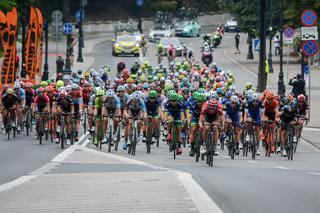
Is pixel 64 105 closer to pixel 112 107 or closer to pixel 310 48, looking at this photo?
pixel 112 107

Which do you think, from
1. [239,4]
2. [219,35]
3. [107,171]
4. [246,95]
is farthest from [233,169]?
[219,35]

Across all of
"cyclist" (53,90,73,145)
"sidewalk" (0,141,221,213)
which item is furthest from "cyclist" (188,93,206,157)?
"cyclist" (53,90,73,145)

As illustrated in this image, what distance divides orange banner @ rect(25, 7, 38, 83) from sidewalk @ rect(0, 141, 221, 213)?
27601 millimetres

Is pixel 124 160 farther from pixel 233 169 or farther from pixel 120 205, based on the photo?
pixel 120 205

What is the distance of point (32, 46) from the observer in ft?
170

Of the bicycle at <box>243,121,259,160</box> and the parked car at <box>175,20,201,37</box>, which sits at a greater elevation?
the parked car at <box>175,20,201,37</box>

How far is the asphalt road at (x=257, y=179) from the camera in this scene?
16.0 metres

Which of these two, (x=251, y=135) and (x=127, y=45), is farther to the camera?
(x=127, y=45)

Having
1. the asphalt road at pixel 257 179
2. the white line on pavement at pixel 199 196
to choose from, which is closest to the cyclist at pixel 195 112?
the asphalt road at pixel 257 179

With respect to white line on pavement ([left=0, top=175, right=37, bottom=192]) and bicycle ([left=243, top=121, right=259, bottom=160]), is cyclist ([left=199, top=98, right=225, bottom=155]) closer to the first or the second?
bicycle ([left=243, top=121, right=259, bottom=160])

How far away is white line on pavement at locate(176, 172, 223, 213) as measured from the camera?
13867 mm

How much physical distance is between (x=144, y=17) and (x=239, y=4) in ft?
180

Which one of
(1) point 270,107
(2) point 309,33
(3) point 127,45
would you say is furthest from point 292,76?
(1) point 270,107

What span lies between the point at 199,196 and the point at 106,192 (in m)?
1.62
